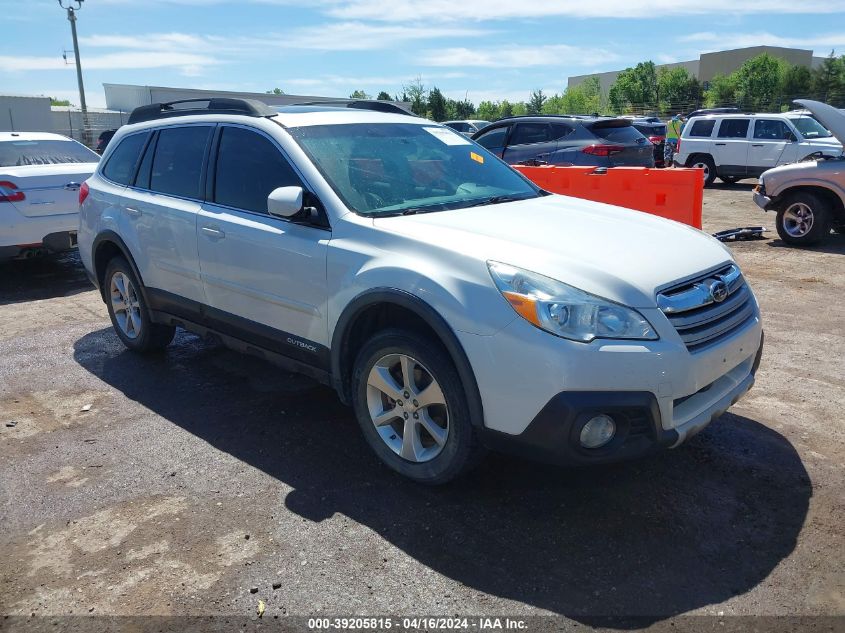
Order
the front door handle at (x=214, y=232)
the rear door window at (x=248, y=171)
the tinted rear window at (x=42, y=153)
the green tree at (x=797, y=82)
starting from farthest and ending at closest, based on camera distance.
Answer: the green tree at (x=797, y=82)
the tinted rear window at (x=42, y=153)
the front door handle at (x=214, y=232)
the rear door window at (x=248, y=171)

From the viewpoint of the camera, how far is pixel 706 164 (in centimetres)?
1912

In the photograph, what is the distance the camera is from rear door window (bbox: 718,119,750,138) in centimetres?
1842

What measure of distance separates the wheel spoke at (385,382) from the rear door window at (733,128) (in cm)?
1756

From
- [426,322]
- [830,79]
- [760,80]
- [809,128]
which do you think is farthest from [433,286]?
[760,80]

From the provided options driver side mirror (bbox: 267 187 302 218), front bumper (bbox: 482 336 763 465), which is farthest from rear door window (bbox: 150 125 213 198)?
front bumper (bbox: 482 336 763 465)

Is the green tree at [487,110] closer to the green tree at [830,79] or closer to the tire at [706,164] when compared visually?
the green tree at [830,79]

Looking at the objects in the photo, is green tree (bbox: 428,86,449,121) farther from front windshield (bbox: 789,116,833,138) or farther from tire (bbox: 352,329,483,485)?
tire (bbox: 352,329,483,485)

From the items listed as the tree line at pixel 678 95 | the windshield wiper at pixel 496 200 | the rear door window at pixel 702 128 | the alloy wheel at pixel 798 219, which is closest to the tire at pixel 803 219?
the alloy wheel at pixel 798 219

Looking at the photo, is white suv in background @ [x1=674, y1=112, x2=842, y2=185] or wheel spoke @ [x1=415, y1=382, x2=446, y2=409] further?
white suv in background @ [x1=674, y1=112, x2=842, y2=185]

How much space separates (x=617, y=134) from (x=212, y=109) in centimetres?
847

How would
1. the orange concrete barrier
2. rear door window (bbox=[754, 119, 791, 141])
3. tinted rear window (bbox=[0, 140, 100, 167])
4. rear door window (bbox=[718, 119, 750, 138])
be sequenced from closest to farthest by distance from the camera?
1. the orange concrete barrier
2. tinted rear window (bbox=[0, 140, 100, 167])
3. rear door window (bbox=[754, 119, 791, 141])
4. rear door window (bbox=[718, 119, 750, 138])

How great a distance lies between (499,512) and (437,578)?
0.57 m

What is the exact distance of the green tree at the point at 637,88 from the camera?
7281 cm

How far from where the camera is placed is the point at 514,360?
3039mm
